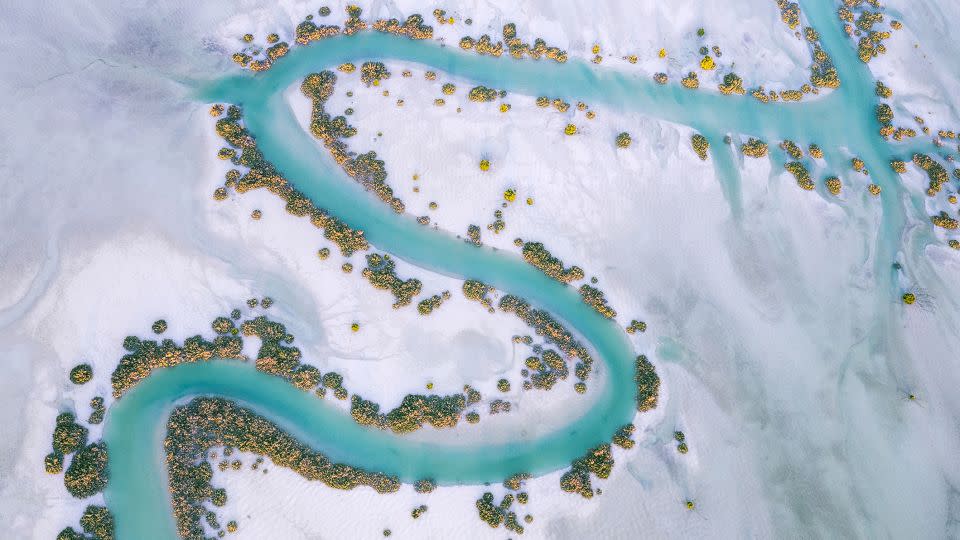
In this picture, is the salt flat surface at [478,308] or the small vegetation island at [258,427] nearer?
the small vegetation island at [258,427]

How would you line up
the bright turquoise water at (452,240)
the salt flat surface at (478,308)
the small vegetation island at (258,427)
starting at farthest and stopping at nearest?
A: the salt flat surface at (478,308) → the bright turquoise water at (452,240) → the small vegetation island at (258,427)

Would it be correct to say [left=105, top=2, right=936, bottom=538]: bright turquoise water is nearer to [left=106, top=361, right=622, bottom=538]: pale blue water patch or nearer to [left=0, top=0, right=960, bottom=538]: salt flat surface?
[left=106, top=361, right=622, bottom=538]: pale blue water patch

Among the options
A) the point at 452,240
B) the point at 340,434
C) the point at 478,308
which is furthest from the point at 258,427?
the point at 452,240

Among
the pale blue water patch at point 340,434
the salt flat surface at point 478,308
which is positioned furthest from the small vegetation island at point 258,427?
the salt flat surface at point 478,308

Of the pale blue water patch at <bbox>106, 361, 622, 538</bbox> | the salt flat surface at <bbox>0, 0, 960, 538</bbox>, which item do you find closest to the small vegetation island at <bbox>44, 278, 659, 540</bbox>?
the pale blue water patch at <bbox>106, 361, 622, 538</bbox>

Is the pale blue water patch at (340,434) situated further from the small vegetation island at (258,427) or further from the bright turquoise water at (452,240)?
the small vegetation island at (258,427)

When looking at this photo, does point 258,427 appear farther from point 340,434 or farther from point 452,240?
point 452,240

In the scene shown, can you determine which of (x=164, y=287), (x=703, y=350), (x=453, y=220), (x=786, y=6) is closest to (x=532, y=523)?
(x=703, y=350)

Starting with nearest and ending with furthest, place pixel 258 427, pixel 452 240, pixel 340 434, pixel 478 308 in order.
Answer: pixel 258 427 < pixel 340 434 < pixel 478 308 < pixel 452 240

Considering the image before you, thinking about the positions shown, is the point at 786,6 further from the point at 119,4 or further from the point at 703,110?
the point at 119,4
